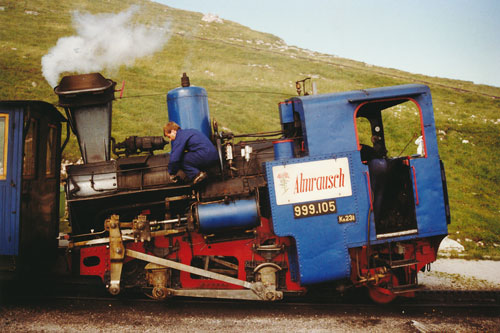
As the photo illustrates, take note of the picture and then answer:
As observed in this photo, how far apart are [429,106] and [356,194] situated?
1.54 metres

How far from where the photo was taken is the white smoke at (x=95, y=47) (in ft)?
28.5

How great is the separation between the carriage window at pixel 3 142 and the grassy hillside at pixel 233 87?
5.81 meters

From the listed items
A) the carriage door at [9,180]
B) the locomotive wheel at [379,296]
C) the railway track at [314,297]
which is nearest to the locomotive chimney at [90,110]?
the carriage door at [9,180]

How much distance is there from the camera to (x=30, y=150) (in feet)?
15.9

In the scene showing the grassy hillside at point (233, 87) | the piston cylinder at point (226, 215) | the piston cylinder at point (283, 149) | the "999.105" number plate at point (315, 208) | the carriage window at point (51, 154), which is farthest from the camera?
the grassy hillside at point (233, 87)

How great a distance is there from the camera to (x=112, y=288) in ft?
14.7

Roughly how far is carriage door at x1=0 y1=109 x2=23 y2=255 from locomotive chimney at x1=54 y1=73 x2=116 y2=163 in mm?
766

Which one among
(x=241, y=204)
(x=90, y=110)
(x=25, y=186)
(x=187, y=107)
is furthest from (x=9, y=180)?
(x=241, y=204)

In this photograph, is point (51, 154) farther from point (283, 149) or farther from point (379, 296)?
point (379, 296)

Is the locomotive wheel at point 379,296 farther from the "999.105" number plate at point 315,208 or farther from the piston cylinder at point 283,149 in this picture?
the piston cylinder at point 283,149

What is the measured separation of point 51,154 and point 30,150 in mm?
537

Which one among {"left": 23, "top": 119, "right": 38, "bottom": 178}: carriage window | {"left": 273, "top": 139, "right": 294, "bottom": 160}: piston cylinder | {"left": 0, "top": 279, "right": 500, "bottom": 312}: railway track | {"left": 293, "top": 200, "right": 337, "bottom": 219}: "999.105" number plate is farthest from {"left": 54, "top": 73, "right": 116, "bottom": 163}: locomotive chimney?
{"left": 293, "top": 200, "right": 337, "bottom": 219}: "999.105" number plate

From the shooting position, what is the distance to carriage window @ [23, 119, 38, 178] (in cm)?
473

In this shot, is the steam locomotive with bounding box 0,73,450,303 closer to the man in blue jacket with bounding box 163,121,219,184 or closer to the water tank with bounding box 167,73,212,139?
the water tank with bounding box 167,73,212,139
